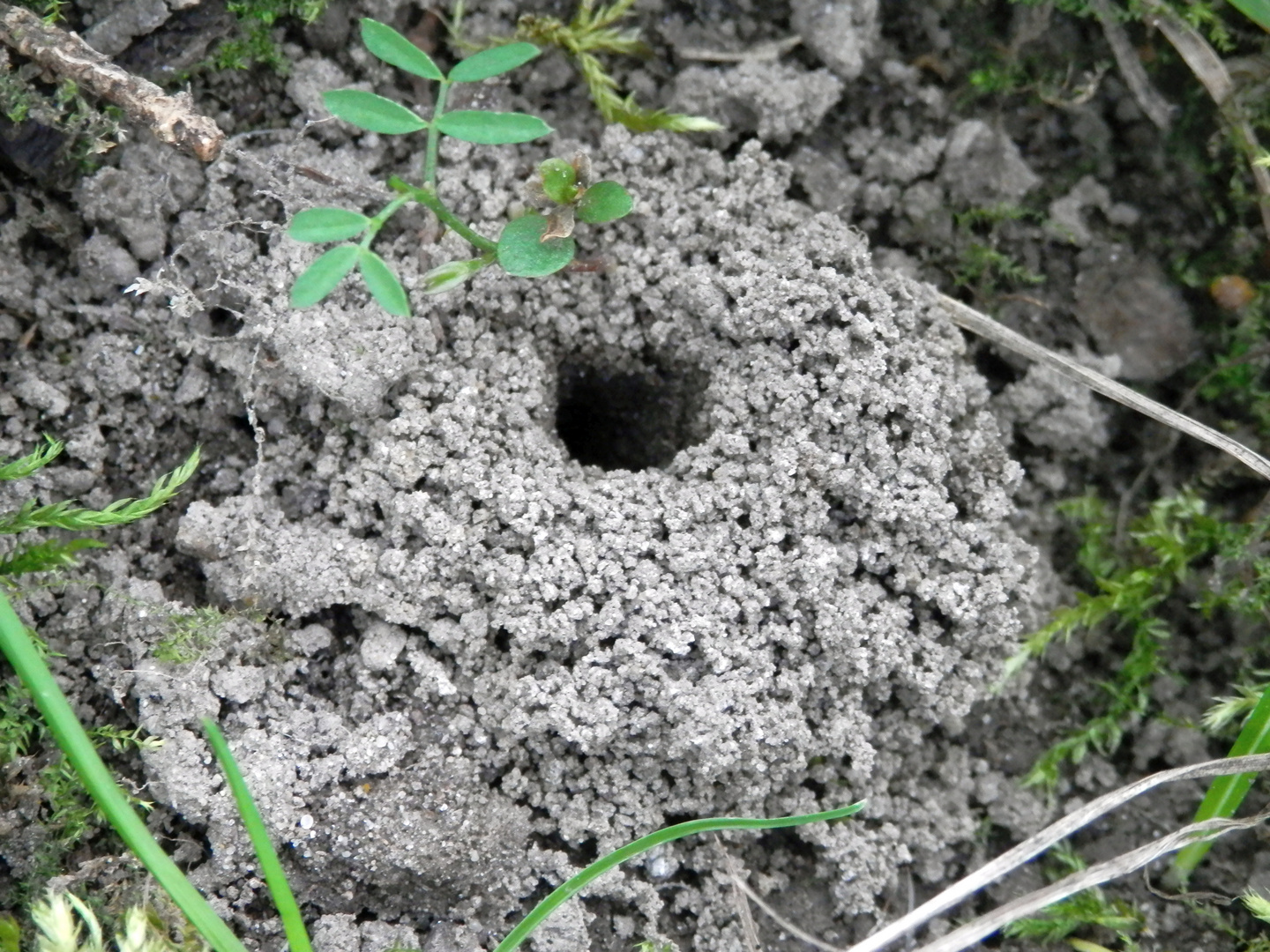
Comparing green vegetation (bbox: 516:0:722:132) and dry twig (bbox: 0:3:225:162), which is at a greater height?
A: green vegetation (bbox: 516:0:722:132)

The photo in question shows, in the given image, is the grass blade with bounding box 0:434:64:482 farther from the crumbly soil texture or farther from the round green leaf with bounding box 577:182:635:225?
the round green leaf with bounding box 577:182:635:225

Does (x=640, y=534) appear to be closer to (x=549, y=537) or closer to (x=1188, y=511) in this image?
(x=549, y=537)

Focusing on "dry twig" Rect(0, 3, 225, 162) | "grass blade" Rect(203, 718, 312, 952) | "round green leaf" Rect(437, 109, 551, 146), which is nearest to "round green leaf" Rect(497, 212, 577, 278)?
"round green leaf" Rect(437, 109, 551, 146)

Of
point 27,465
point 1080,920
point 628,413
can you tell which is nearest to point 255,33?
point 27,465

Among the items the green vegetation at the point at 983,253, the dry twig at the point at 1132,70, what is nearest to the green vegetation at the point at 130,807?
the green vegetation at the point at 983,253

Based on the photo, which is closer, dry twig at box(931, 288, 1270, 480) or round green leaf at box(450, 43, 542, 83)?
round green leaf at box(450, 43, 542, 83)

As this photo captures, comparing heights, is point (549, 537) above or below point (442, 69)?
below

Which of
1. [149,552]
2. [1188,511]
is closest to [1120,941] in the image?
[1188,511]
